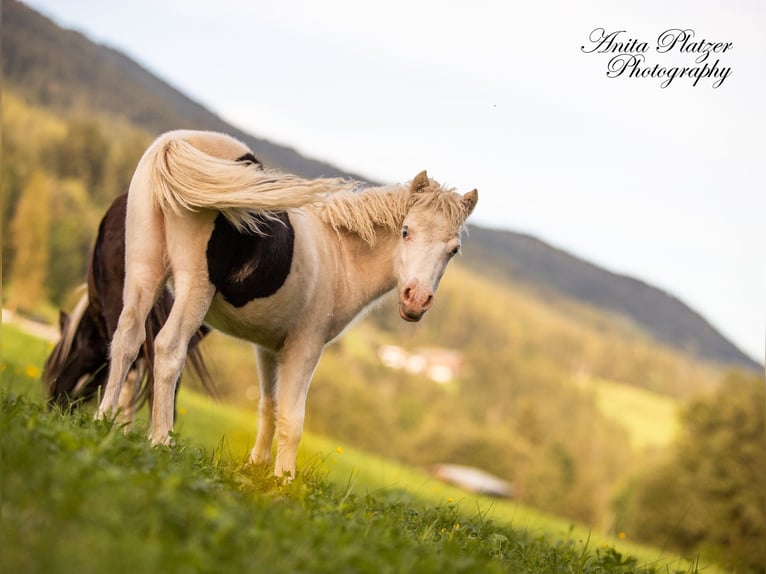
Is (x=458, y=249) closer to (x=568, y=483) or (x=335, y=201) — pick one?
(x=335, y=201)

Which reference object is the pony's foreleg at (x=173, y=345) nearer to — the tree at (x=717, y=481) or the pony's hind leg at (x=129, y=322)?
the pony's hind leg at (x=129, y=322)

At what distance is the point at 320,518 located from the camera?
4855 millimetres

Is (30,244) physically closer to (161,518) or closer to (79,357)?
(79,357)

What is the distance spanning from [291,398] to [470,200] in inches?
95.7

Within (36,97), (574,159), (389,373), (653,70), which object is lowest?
(389,373)

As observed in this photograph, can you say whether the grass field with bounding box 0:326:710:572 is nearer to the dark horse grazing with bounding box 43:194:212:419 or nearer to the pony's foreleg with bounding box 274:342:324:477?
the pony's foreleg with bounding box 274:342:324:477

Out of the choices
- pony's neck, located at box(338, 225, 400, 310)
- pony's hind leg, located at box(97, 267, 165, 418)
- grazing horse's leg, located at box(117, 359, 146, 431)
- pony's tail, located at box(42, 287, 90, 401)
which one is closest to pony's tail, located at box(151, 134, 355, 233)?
pony's hind leg, located at box(97, 267, 165, 418)

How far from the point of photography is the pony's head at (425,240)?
7.45m

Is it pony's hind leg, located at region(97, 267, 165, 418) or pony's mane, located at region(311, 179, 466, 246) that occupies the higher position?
pony's mane, located at region(311, 179, 466, 246)

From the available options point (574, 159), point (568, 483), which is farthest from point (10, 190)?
point (568, 483)

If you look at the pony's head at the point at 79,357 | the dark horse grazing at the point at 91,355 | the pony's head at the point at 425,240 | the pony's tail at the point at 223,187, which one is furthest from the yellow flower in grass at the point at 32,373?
the pony's head at the point at 425,240

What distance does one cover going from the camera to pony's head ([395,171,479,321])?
293 inches

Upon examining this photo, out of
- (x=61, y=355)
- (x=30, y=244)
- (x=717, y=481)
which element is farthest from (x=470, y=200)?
(x=30, y=244)

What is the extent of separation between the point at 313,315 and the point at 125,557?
4.32m
